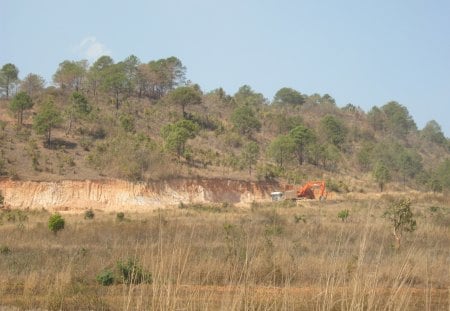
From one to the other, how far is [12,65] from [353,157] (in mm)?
52867

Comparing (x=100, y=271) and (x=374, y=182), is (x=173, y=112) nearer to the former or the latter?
(x=374, y=182)

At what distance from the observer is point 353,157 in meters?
79.8

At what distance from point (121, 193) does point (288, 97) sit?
6861 centimetres

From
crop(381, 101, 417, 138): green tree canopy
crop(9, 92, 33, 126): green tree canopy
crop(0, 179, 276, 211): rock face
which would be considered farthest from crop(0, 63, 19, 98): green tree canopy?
crop(381, 101, 417, 138): green tree canopy

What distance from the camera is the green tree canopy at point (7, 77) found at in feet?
217

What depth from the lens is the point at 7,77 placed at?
217ft

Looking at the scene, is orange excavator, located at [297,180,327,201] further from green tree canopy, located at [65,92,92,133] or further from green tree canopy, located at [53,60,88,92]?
green tree canopy, located at [53,60,88,92]

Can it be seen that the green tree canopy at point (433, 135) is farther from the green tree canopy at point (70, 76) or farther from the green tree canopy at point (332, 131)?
the green tree canopy at point (70, 76)

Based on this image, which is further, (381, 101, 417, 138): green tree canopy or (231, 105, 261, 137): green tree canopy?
(381, 101, 417, 138): green tree canopy

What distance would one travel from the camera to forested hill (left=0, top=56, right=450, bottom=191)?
152 feet

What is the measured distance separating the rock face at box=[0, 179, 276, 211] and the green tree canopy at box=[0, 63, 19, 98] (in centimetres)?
2986

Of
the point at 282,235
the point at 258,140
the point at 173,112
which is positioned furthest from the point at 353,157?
the point at 282,235

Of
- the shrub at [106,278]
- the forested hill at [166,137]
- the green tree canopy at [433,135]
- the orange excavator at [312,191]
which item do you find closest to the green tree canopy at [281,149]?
the forested hill at [166,137]

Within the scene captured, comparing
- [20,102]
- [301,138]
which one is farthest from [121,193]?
[301,138]
